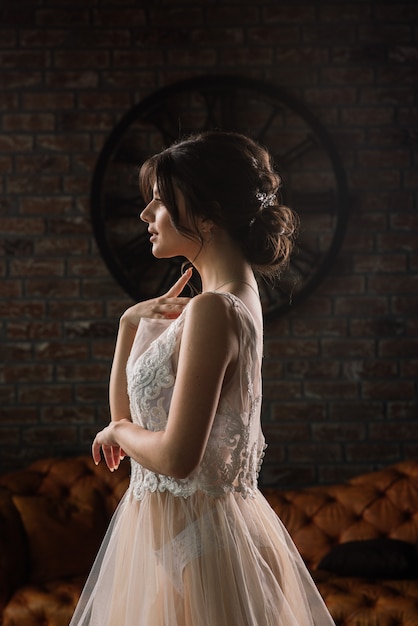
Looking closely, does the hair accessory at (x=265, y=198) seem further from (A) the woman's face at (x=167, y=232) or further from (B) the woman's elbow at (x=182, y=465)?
(B) the woman's elbow at (x=182, y=465)

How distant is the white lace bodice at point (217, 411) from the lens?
1431 millimetres

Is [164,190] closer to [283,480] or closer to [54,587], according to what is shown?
[54,587]

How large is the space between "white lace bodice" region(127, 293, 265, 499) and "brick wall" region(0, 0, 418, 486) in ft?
6.90

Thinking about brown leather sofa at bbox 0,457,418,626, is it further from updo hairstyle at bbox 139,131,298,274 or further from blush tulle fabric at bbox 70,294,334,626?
→ updo hairstyle at bbox 139,131,298,274

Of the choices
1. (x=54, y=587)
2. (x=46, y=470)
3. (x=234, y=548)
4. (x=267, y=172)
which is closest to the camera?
(x=234, y=548)

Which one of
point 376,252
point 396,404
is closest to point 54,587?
point 396,404

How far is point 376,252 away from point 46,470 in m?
1.69

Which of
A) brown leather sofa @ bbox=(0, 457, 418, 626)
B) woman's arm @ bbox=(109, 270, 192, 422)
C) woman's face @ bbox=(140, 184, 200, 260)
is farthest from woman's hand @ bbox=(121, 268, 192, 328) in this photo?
brown leather sofa @ bbox=(0, 457, 418, 626)

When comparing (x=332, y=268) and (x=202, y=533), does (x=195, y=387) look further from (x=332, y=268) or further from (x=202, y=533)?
Answer: (x=332, y=268)

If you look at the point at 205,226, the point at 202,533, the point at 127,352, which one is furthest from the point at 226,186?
the point at 202,533

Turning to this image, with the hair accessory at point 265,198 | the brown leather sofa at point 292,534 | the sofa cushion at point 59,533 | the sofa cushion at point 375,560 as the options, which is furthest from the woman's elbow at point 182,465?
the sofa cushion at point 59,533

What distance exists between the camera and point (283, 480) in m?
3.57

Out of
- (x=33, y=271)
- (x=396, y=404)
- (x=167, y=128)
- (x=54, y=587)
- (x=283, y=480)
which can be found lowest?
(x=54, y=587)

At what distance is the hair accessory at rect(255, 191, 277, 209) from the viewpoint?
152 centimetres
